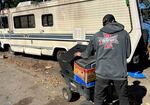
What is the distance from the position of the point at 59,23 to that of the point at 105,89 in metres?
5.86

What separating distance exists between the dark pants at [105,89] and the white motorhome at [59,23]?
11.0 feet

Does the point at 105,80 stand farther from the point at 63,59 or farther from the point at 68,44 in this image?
the point at 68,44

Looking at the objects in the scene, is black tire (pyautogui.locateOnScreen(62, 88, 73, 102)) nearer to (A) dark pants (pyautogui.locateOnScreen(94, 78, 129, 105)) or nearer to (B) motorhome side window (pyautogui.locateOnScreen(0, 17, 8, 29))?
(A) dark pants (pyautogui.locateOnScreen(94, 78, 129, 105))

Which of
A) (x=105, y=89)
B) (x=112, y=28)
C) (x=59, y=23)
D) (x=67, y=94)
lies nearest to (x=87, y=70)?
(x=105, y=89)

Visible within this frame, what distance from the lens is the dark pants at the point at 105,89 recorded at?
190 inches

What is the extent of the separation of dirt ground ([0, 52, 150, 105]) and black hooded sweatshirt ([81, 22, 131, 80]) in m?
2.05

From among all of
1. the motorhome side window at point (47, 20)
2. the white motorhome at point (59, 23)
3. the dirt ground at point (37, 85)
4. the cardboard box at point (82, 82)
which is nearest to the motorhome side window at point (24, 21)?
the white motorhome at point (59, 23)

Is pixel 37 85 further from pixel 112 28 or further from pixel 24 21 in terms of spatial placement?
pixel 24 21

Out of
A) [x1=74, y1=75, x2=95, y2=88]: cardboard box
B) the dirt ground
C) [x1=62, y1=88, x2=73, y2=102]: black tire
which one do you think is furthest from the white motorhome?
[x1=74, y1=75, x2=95, y2=88]: cardboard box

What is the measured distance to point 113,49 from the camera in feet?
15.2

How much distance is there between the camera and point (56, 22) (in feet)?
34.7

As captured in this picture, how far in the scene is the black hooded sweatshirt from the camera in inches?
182

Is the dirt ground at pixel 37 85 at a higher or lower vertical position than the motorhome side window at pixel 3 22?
lower

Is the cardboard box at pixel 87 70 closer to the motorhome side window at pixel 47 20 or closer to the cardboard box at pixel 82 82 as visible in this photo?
the cardboard box at pixel 82 82
